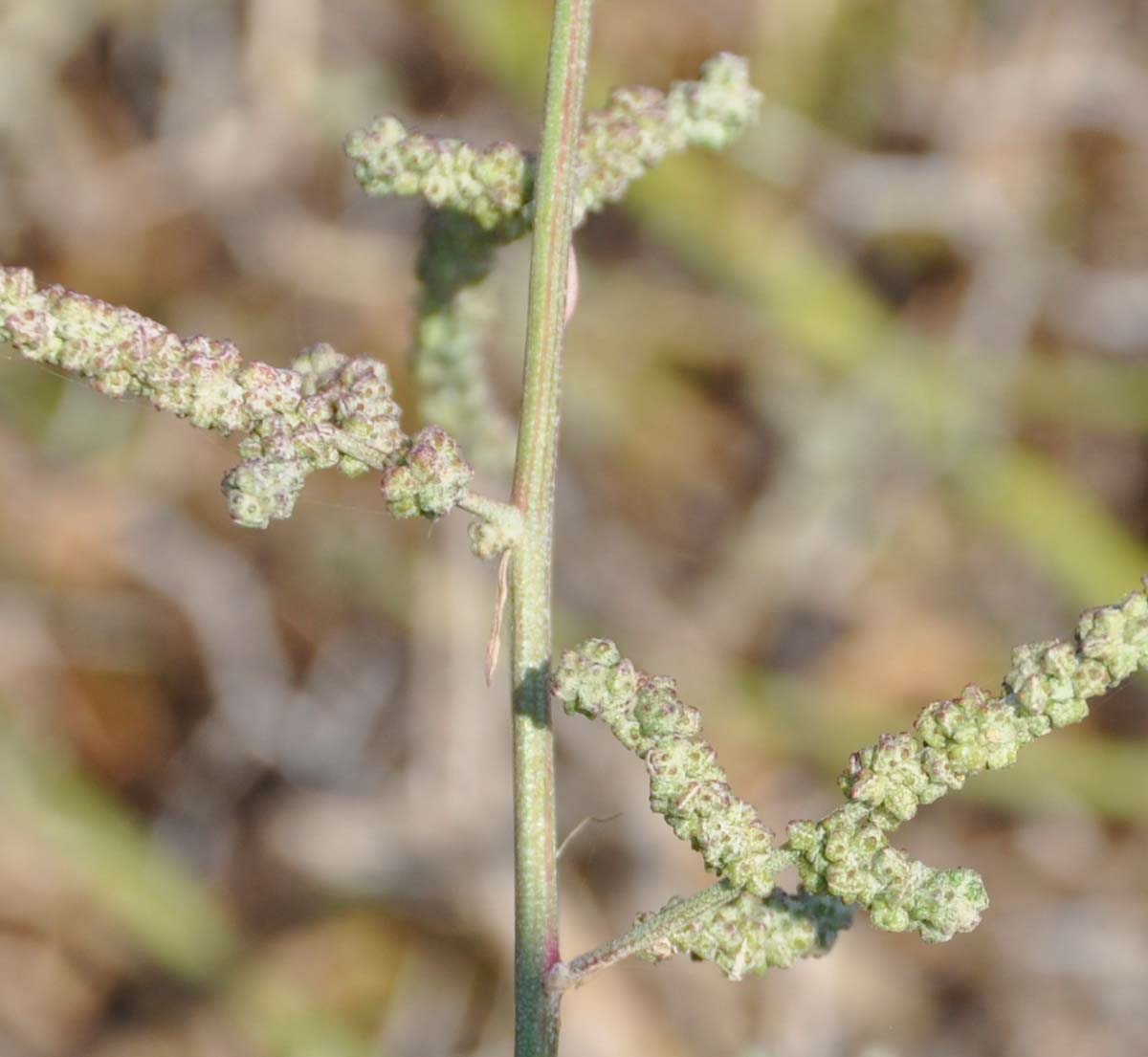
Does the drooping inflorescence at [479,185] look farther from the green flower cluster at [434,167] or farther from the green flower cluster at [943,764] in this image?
the green flower cluster at [943,764]

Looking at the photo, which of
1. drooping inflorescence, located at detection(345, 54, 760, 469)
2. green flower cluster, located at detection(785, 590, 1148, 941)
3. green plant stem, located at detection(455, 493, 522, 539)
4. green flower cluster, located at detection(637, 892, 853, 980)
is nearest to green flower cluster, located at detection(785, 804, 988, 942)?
green flower cluster, located at detection(785, 590, 1148, 941)

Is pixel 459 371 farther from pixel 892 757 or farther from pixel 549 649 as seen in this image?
pixel 892 757

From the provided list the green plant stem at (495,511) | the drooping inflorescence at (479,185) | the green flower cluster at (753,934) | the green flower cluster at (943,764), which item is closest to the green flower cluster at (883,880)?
the green flower cluster at (943,764)

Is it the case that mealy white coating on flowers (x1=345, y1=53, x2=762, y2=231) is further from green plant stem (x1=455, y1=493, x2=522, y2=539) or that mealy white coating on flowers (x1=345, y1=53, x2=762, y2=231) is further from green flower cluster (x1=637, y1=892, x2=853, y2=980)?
green flower cluster (x1=637, y1=892, x2=853, y2=980)

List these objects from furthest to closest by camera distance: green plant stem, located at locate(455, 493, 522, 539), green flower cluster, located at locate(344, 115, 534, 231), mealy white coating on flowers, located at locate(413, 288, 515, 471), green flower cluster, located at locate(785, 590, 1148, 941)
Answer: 1. mealy white coating on flowers, located at locate(413, 288, 515, 471)
2. green flower cluster, located at locate(344, 115, 534, 231)
3. green plant stem, located at locate(455, 493, 522, 539)
4. green flower cluster, located at locate(785, 590, 1148, 941)

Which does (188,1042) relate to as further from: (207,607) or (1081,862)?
(1081,862)

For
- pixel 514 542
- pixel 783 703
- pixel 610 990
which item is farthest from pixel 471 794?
pixel 514 542
